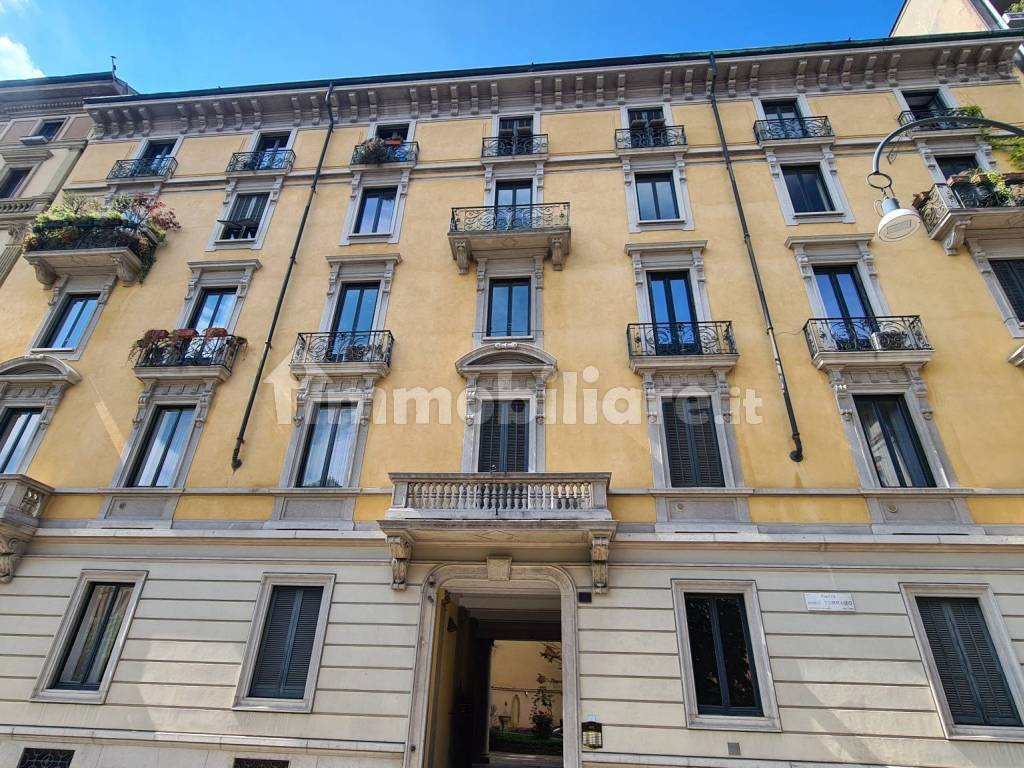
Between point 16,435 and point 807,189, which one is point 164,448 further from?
point 807,189

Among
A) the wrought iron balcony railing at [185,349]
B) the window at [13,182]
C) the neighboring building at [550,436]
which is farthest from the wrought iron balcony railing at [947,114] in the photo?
the window at [13,182]

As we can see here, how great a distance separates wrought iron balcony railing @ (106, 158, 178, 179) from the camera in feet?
58.2

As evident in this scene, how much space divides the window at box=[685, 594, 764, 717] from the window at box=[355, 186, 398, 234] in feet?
40.9

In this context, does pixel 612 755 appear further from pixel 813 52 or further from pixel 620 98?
pixel 813 52

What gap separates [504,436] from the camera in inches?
480

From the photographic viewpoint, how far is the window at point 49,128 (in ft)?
66.3

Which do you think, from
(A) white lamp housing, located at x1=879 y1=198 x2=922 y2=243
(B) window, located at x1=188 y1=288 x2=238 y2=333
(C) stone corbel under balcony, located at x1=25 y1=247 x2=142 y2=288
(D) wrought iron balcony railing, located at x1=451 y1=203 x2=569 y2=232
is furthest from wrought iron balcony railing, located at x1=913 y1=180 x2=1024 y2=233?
(C) stone corbel under balcony, located at x1=25 y1=247 x2=142 y2=288

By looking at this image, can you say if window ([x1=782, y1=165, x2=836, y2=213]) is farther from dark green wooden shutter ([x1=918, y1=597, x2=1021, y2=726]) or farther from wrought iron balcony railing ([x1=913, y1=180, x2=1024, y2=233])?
dark green wooden shutter ([x1=918, y1=597, x2=1021, y2=726])

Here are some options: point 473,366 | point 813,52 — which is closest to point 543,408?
point 473,366

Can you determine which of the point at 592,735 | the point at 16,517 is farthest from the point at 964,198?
the point at 16,517

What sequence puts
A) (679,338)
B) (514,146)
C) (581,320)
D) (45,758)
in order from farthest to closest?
(514,146) < (581,320) < (679,338) < (45,758)

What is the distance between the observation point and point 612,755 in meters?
9.05

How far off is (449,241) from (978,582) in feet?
44.1

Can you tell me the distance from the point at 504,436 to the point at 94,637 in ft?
29.9
